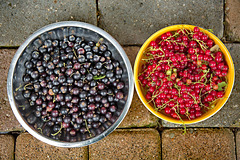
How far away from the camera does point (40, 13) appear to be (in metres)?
1.49

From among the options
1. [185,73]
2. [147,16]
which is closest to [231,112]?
[185,73]

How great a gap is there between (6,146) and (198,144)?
1.40 metres

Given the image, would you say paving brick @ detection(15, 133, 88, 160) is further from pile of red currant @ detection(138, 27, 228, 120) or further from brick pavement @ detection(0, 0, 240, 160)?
pile of red currant @ detection(138, 27, 228, 120)

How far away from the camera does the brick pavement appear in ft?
4.87

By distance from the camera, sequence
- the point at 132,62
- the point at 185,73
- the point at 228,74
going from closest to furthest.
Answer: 1. the point at 185,73
2. the point at 228,74
3. the point at 132,62

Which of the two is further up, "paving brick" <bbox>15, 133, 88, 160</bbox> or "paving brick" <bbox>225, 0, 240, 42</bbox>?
"paving brick" <bbox>225, 0, 240, 42</bbox>

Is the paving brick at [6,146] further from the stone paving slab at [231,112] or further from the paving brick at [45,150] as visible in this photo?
the stone paving slab at [231,112]

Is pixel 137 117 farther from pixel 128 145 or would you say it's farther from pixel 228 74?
pixel 228 74

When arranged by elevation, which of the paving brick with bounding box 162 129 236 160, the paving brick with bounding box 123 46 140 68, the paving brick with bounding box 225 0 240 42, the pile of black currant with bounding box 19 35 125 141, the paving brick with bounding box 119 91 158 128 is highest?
the paving brick with bounding box 225 0 240 42

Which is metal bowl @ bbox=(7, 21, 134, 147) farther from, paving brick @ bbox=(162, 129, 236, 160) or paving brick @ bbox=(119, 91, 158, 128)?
paving brick @ bbox=(162, 129, 236, 160)

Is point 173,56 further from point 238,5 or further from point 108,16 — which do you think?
point 238,5

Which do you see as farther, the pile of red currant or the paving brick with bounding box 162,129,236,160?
the paving brick with bounding box 162,129,236,160

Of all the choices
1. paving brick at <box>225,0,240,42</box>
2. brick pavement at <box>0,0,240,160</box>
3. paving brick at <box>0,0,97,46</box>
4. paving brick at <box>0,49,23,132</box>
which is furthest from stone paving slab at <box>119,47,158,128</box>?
paving brick at <box>0,49,23,132</box>

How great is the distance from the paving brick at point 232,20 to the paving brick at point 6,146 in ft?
5.77
